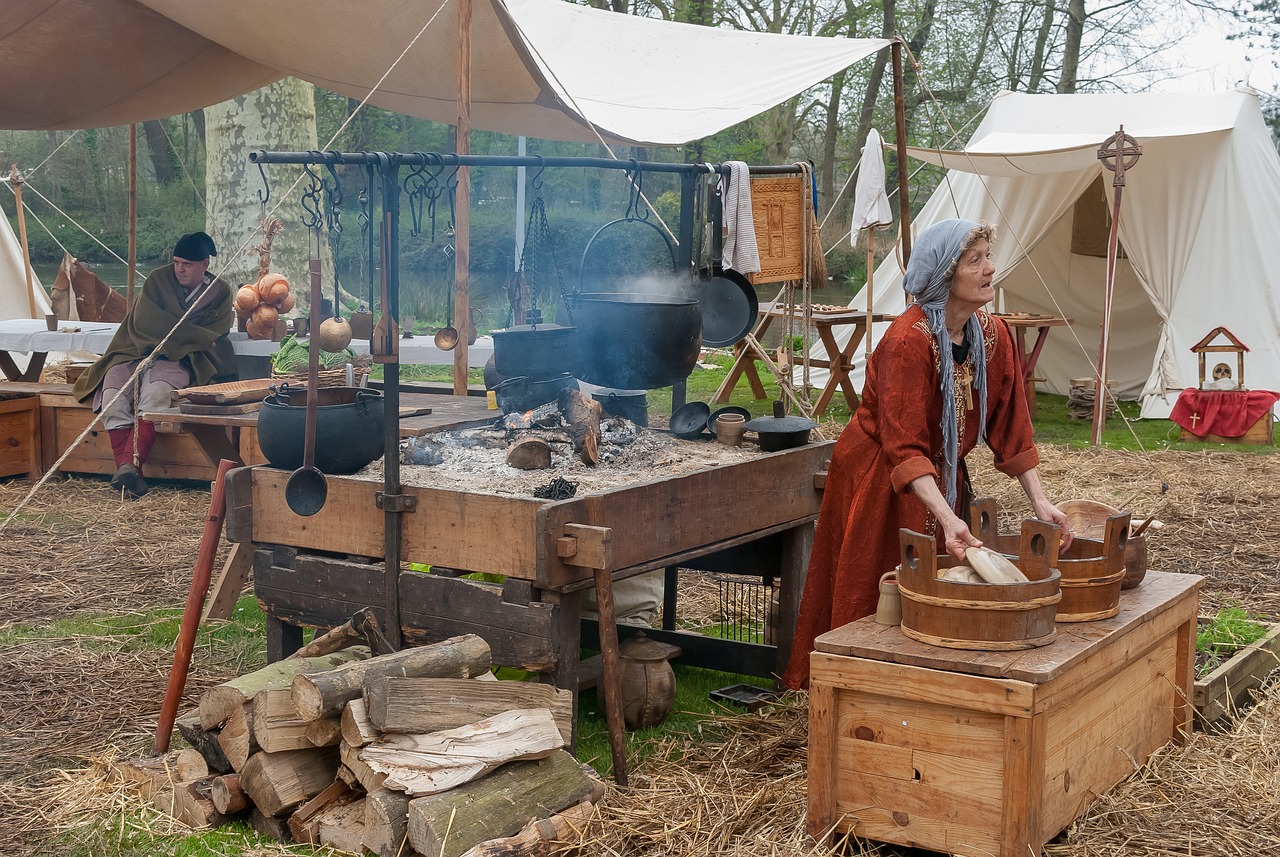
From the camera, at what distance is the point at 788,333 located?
21.5 ft

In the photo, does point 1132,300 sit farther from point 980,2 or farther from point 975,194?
point 980,2

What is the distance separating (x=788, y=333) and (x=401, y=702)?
4203 mm

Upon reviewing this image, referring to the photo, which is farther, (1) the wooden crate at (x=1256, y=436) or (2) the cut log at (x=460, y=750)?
(1) the wooden crate at (x=1256, y=436)

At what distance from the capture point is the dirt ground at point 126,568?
345 centimetres

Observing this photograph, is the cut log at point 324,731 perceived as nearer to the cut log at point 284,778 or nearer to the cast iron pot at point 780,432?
the cut log at point 284,778

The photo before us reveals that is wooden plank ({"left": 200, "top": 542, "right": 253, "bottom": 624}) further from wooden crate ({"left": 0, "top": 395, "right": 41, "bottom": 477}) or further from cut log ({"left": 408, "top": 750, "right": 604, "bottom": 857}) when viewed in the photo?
wooden crate ({"left": 0, "top": 395, "right": 41, "bottom": 477})

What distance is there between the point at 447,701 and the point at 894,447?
121 centimetres

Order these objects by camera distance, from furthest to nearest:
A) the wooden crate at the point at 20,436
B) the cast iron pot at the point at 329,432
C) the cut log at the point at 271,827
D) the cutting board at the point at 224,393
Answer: the wooden crate at the point at 20,436, the cutting board at the point at 224,393, the cast iron pot at the point at 329,432, the cut log at the point at 271,827

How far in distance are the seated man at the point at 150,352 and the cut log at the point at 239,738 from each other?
412cm

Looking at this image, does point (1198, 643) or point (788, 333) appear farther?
point (788, 333)

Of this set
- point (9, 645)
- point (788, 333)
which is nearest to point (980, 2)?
point (788, 333)

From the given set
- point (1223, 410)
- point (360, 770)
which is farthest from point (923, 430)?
point (1223, 410)

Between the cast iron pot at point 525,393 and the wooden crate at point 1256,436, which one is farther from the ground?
the cast iron pot at point 525,393

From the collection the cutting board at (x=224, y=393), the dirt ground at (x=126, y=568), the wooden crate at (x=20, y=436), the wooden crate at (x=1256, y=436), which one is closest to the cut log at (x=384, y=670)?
the dirt ground at (x=126, y=568)
